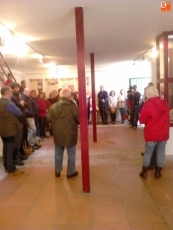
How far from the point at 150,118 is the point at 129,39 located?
7.63ft

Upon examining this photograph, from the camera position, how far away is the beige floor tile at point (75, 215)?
2688mm

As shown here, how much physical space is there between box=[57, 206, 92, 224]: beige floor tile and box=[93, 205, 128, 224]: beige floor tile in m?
0.08

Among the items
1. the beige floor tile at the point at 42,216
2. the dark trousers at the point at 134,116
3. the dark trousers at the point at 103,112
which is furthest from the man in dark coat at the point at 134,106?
the beige floor tile at the point at 42,216

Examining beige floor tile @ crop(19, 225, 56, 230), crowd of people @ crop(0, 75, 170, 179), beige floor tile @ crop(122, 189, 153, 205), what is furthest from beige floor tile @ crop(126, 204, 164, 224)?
crowd of people @ crop(0, 75, 170, 179)

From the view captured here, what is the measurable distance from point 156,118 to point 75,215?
183 cm

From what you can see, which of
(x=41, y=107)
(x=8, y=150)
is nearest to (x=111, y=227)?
(x=8, y=150)

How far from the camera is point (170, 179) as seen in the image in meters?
3.80

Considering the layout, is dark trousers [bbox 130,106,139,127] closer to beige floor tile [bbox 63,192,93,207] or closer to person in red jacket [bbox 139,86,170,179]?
person in red jacket [bbox 139,86,170,179]

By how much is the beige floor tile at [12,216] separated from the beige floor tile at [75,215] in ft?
1.44

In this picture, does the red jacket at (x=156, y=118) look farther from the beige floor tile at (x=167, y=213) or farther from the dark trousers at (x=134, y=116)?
the dark trousers at (x=134, y=116)

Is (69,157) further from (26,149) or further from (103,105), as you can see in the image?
(103,105)

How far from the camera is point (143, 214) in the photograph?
9.19ft
